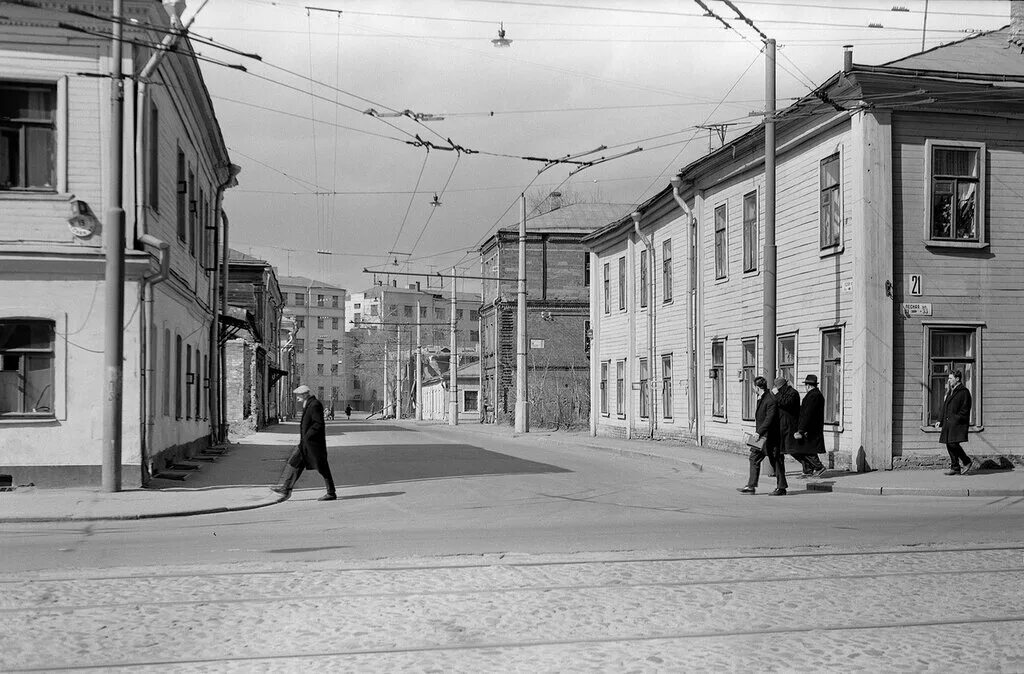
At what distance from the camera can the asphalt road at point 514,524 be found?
10961 millimetres

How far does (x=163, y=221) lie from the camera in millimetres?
20703

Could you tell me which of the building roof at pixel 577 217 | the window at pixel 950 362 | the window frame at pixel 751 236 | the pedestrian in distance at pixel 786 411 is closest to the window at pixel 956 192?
the window at pixel 950 362

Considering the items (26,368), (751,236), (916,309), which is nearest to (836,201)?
(916,309)

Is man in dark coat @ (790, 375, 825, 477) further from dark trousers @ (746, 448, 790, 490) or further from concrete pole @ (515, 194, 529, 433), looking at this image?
concrete pole @ (515, 194, 529, 433)

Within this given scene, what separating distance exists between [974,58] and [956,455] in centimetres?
813

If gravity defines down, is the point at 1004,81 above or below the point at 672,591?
above

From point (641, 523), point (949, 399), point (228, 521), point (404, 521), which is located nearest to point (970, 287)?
point (949, 399)

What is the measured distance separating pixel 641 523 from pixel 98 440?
365 inches

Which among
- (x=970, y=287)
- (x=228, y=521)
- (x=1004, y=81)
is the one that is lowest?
(x=228, y=521)

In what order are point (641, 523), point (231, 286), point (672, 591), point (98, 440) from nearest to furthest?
point (672, 591), point (641, 523), point (98, 440), point (231, 286)

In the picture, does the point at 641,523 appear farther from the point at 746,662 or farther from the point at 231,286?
the point at 231,286

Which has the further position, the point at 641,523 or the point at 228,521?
the point at 228,521

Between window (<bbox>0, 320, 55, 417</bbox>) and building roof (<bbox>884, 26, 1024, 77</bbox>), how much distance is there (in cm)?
1530

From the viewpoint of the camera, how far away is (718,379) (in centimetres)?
A: 2773
